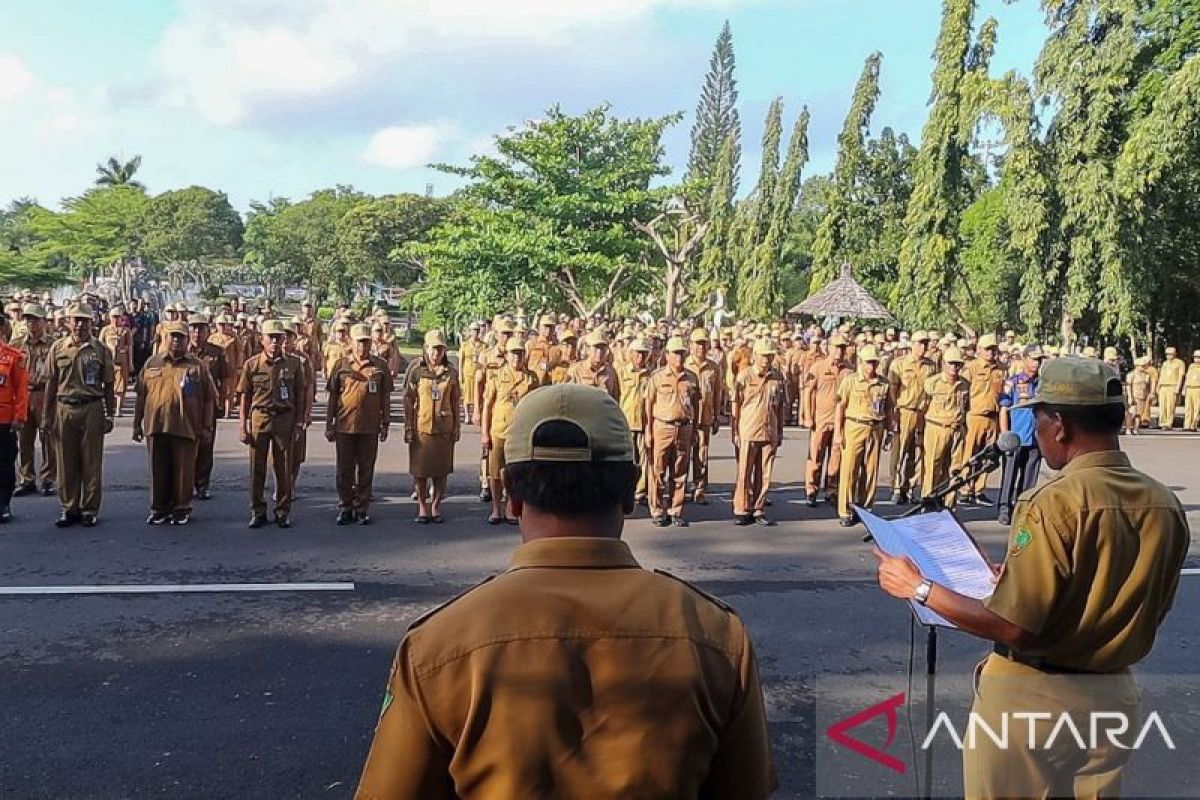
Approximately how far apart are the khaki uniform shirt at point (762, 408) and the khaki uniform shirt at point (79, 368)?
237 inches

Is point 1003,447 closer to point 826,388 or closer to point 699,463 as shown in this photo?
point 699,463

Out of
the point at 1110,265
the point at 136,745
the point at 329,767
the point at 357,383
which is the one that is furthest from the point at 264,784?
the point at 1110,265

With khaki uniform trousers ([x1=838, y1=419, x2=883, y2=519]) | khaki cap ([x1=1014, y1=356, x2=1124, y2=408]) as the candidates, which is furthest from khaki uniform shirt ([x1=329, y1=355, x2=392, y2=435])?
khaki cap ([x1=1014, y1=356, x2=1124, y2=408])

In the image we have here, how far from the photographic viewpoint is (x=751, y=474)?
32.4 ft

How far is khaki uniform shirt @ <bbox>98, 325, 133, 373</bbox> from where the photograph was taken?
15.6 m

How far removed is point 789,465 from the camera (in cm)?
1362

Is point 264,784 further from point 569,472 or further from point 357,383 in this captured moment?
point 357,383

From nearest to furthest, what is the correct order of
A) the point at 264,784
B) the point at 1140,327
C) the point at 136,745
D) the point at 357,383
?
the point at 264,784, the point at 136,745, the point at 357,383, the point at 1140,327

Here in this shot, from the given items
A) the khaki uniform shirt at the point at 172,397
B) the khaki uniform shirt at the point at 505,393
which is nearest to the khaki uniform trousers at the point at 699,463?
the khaki uniform shirt at the point at 505,393

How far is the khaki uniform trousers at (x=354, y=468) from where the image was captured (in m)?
9.07

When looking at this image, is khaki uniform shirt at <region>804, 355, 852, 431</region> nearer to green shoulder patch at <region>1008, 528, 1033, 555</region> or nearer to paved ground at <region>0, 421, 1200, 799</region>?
paved ground at <region>0, 421, 1200, 799</region>

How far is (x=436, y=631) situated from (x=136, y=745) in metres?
3.54

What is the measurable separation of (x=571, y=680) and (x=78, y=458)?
827cm

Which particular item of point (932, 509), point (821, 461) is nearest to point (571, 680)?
point (932, 509)
